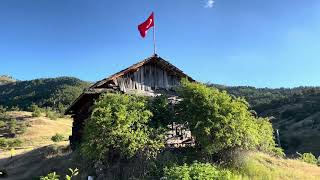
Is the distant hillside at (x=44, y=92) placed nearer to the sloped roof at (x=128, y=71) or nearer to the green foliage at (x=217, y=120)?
the sloped roof at (x=128, y=71)

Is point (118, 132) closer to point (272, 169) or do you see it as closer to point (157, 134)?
point (157, 134)

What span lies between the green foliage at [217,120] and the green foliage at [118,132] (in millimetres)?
1942

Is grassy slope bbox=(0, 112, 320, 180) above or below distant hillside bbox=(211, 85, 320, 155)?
below

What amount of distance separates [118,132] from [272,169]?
7528 mm

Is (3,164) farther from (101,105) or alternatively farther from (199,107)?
(199,107)

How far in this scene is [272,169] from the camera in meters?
21.6

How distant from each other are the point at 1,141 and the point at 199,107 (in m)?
43.5

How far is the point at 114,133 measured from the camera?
20312 millimetres

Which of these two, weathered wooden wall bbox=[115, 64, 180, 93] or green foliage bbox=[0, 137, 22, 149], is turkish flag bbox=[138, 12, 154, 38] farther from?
green foliage bbox=[0, 137, 22, 149]

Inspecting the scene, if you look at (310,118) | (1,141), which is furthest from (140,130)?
(310,118)

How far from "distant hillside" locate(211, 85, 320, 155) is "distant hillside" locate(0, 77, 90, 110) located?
42559mm

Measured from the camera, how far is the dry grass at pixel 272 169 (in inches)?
816

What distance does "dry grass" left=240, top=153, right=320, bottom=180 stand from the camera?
20719 mm

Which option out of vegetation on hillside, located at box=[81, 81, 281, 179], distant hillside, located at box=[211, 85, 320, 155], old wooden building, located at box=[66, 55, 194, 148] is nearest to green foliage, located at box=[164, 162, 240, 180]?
vegetation on hillside, located at box=[81, 81, 281, 179]
